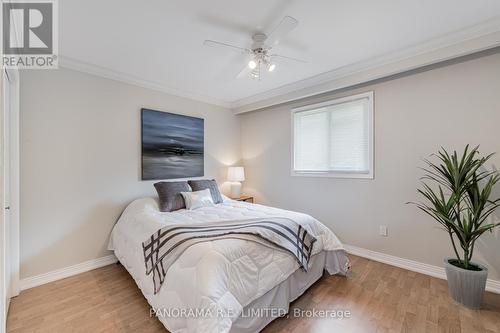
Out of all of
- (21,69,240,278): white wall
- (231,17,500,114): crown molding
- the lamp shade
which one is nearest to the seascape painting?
(21,69,240,278): white wall

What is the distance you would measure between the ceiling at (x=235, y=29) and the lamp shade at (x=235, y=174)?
5.89 ft

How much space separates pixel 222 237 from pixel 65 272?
6.97 feet

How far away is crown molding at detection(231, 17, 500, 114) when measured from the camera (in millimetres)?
2021

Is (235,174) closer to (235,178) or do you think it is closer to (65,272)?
(235,178)

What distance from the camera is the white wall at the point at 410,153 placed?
221cm

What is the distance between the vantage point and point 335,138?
3.28 metres

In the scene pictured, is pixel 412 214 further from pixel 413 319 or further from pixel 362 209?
pixel 413 319

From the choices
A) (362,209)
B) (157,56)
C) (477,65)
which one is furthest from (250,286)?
(477,65)

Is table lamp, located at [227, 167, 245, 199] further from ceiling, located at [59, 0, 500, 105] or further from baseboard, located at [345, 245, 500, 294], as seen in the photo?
baseboard, located at [345, 245, 500, 294]

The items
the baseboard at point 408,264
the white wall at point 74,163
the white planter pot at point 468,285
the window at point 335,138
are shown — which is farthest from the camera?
the window at point 335,138

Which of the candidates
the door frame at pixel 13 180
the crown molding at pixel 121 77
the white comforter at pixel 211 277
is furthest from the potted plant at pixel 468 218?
the door frame at pixel 13 180

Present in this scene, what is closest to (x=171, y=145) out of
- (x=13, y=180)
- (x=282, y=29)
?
(x=13, y=180)

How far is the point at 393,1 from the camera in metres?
1.71

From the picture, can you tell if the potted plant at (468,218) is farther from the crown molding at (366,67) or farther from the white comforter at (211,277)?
the white comforter at (211,277)
